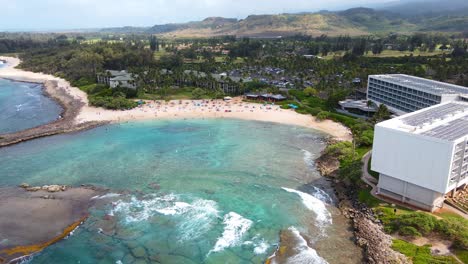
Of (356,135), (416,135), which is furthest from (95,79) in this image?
(416,135)

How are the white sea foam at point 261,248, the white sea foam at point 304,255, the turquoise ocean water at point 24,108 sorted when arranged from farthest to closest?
the turquoise ocean water at point 24,108, the white sea foam at point 261,248, the white sea foam at point 304,255

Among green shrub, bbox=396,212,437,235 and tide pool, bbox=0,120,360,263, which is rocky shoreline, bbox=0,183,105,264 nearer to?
tide pool, bbox=0,120,360,263

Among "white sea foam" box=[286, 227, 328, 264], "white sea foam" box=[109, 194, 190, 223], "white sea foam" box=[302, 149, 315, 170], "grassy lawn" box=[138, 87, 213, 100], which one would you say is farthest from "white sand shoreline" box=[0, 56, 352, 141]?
"white sea foam" box=[109, 194, 190, 223]

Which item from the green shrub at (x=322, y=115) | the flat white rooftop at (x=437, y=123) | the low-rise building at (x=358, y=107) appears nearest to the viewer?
the flat white rooftop at (x=437, y=123)

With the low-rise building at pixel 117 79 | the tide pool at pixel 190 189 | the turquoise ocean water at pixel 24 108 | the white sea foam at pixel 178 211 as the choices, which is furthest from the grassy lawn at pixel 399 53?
the white sea foam at pixel 178 211

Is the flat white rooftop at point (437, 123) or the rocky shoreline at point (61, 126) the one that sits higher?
the flat white rooftop at point (437, 123)

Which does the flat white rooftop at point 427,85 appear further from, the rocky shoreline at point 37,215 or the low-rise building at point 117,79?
the low-rise building at point 117,79

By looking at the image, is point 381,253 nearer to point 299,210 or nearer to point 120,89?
point 299,210

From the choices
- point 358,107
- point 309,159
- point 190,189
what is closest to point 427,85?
point 358,107
